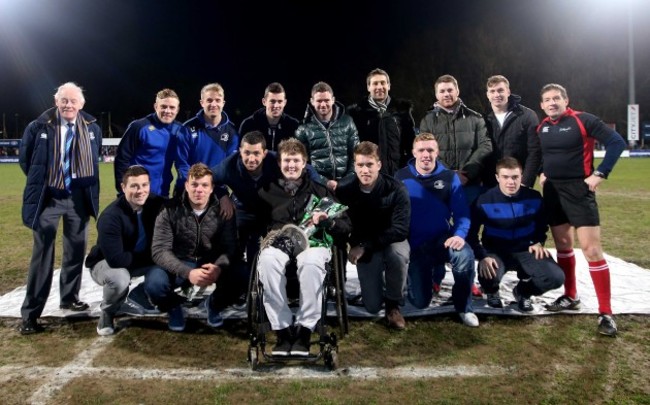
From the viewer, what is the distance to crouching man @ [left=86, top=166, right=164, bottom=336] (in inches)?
164

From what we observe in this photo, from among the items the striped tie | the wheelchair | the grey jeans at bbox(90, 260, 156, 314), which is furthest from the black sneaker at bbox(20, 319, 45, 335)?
the wheelchair

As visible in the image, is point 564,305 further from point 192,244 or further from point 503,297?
point 192,244

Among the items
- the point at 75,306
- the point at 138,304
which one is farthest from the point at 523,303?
the point at 75,306

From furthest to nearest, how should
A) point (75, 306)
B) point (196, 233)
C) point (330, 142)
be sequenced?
point (330, 142) → point (75, 306) → point (196, 233)

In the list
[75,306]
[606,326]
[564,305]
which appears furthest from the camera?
[75,306]

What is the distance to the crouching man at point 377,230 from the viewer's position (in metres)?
4.32

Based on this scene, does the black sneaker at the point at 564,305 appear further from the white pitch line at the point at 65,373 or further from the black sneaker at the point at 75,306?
the black sneaker at the point at 75,306

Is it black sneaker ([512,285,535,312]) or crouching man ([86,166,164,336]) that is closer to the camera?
crouching man ([86,166,164,336])

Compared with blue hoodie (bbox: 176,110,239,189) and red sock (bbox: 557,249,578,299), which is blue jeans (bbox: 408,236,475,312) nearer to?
red sock (bbox: 557,249,578,299)

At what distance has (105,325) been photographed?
420 centimetres

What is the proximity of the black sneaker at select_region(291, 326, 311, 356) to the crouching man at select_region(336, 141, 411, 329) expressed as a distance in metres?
0.90

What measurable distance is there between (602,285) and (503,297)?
38.9 inches

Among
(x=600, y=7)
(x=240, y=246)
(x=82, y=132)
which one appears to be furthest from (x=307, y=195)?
(x=600, y=7)

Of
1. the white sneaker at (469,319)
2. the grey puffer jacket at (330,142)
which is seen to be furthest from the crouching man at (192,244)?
the white sneaker at (469,319)
